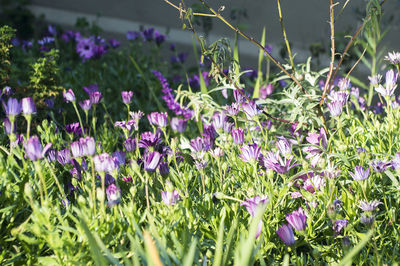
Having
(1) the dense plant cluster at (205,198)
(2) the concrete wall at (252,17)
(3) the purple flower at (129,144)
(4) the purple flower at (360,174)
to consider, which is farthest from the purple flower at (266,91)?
(4) the purple flower at (360,174)

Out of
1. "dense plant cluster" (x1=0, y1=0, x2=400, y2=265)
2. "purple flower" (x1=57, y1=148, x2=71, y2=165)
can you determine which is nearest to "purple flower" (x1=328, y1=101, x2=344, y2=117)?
"dense plant cluster" (x1=0, y1=0, x2=400, y2=265)

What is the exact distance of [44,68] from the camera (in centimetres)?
246

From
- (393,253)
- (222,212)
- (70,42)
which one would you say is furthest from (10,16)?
(393,253)

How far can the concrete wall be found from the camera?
4.70 m

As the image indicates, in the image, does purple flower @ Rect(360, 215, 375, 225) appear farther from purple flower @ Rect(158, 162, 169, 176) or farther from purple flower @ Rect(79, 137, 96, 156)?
purple flower @ Rect(79, 137, 96, 156)

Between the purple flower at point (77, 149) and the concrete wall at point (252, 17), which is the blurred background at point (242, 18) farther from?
the purple flower at point (77, 149)

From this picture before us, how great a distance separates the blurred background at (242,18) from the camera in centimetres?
458

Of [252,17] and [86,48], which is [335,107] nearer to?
[86,48]

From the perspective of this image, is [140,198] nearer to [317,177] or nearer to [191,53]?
[317,177]

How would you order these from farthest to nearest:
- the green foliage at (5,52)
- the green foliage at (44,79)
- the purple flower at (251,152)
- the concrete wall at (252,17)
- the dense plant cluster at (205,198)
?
the concrete wall at (252,17) → the green foliage at (44,79) → the green foliage at (5,52) → the purple flower at (251,152) → the dense plant cluster at (205,198)

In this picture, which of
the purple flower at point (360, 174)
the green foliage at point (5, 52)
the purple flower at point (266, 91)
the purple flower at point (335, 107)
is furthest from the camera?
the purple flower at point (266, 91)

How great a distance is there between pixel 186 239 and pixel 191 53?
4114 millimetres

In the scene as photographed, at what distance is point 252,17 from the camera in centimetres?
525

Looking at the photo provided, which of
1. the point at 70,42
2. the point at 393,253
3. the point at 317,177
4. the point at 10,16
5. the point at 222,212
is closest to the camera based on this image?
the point at 393,253
